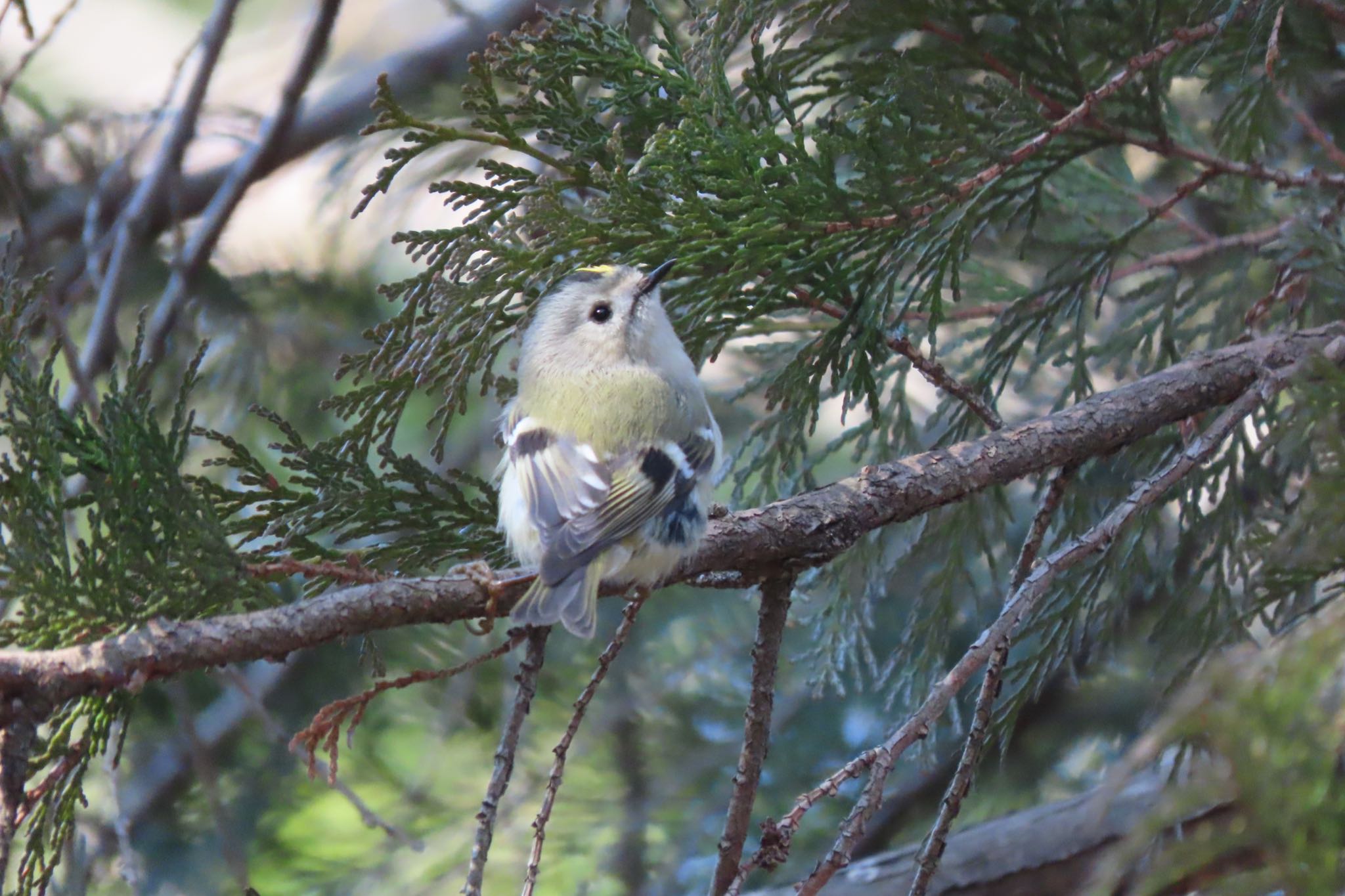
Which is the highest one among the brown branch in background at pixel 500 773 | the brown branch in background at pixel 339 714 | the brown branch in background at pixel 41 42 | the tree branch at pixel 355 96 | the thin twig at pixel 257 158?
the tree branch at pixel 355 96

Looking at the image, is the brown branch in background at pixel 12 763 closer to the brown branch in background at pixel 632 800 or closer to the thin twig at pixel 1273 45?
the thin twig at pixel 1273 45

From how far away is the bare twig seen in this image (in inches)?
115

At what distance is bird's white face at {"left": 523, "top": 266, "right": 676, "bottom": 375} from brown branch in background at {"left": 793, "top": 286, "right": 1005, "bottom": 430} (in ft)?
1.95

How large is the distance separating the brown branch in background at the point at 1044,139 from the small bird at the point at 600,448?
0.48m

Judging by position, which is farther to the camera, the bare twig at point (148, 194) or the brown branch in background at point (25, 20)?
the bare twig at point (148, 194)

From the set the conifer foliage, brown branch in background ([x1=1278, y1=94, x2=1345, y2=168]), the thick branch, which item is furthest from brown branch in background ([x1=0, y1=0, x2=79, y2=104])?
brown branch in background ([x1=1278, y1=94, x2=1345, y2=168])

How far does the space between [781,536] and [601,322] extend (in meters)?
1.09

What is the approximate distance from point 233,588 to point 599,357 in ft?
4.12

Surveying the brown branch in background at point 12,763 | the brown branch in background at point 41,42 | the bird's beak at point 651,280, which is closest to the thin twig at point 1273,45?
the bird's beak at point 651,280

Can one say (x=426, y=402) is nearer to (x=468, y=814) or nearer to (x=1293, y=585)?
(x=468, y=814)

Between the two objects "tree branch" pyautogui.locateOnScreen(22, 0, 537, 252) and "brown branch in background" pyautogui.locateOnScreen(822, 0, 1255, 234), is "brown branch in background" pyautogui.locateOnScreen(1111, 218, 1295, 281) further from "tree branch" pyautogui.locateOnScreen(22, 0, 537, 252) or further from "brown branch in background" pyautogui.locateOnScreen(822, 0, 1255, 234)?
"tree branch" pyautogui.locateOnScreen(22, 0, 537, 252)

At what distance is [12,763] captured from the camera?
106cm

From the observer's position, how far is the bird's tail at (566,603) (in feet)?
4.91

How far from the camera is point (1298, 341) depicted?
1793 mm
